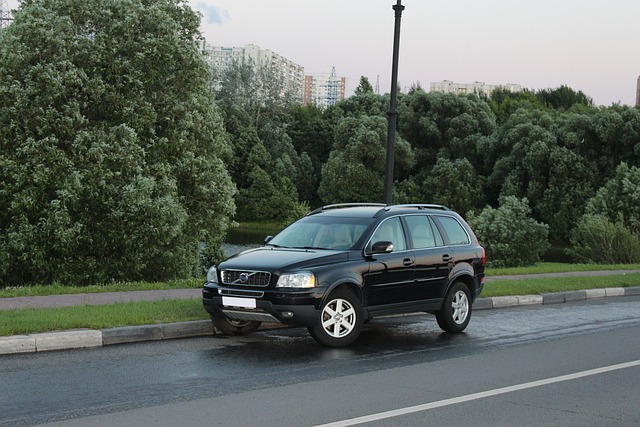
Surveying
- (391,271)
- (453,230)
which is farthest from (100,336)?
(453,230)

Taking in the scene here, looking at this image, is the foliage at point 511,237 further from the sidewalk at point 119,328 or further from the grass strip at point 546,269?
the sidewalk at point 119,328

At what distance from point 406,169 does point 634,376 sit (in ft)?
207

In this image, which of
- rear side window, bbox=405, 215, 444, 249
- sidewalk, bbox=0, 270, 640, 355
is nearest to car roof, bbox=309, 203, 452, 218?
rear side window, bbox=405, 215, 444, 249

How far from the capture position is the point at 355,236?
1207 cm

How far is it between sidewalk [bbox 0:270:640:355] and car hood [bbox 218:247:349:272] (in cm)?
105

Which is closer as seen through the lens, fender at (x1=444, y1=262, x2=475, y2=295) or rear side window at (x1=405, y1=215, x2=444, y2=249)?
rear side window at (x1=405, y1=215, x2=444, y2=249)

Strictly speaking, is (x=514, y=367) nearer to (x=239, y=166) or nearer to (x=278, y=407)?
(x=278, y=407)

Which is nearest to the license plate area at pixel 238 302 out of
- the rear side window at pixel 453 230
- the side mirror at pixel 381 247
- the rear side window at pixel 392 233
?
the side mirror at pixel 381 247

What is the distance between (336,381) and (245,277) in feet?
8.88

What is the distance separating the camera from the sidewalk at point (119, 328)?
10.2 metres

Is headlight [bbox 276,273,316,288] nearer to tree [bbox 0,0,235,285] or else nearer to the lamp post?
the lamp post

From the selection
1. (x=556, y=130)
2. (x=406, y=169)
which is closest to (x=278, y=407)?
(x=556, y=130)

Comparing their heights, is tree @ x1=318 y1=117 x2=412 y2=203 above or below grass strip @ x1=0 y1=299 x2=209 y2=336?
above

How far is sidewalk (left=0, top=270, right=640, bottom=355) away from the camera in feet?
33.6
